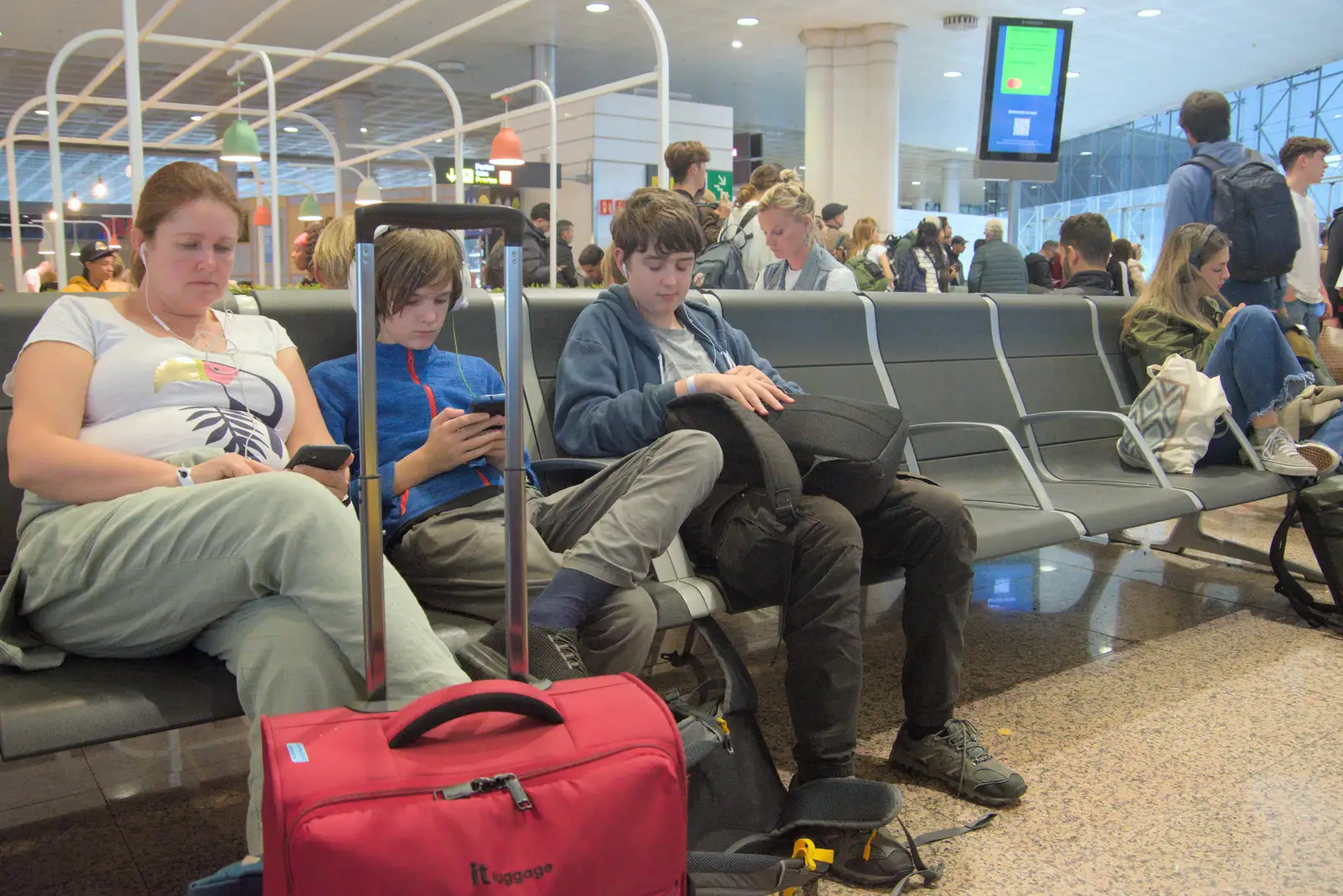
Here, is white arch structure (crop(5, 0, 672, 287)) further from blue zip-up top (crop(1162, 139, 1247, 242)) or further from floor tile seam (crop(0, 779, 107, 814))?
blue zip-up top (crop(1162, 139, 1247, 242))

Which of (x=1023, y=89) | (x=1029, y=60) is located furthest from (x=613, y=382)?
(x=1029, y=60)

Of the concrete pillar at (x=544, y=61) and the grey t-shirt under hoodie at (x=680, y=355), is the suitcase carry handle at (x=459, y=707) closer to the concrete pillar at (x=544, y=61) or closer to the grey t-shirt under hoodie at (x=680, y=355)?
the grey t-shirt under hoodie at (x=680, y=355)

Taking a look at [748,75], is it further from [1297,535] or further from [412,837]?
[412,837]

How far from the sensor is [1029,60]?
5.47 m

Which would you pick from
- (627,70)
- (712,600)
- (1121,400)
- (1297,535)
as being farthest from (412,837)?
(627,70)

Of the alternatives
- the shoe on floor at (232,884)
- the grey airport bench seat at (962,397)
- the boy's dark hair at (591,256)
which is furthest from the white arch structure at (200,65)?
the shoe on floor at (232,884)

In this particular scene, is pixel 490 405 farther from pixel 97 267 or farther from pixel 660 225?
pixel 97 267

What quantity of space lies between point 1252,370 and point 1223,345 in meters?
0.14

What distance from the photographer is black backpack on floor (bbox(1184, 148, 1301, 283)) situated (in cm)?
406

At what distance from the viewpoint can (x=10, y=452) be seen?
1.64 metres

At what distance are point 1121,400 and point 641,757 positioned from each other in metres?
3.12

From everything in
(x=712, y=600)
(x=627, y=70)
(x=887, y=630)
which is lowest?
(x=887, y=630)

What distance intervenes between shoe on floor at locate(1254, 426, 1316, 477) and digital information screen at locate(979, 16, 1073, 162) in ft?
8.10

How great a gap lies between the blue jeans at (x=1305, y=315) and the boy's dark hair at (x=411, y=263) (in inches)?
160
